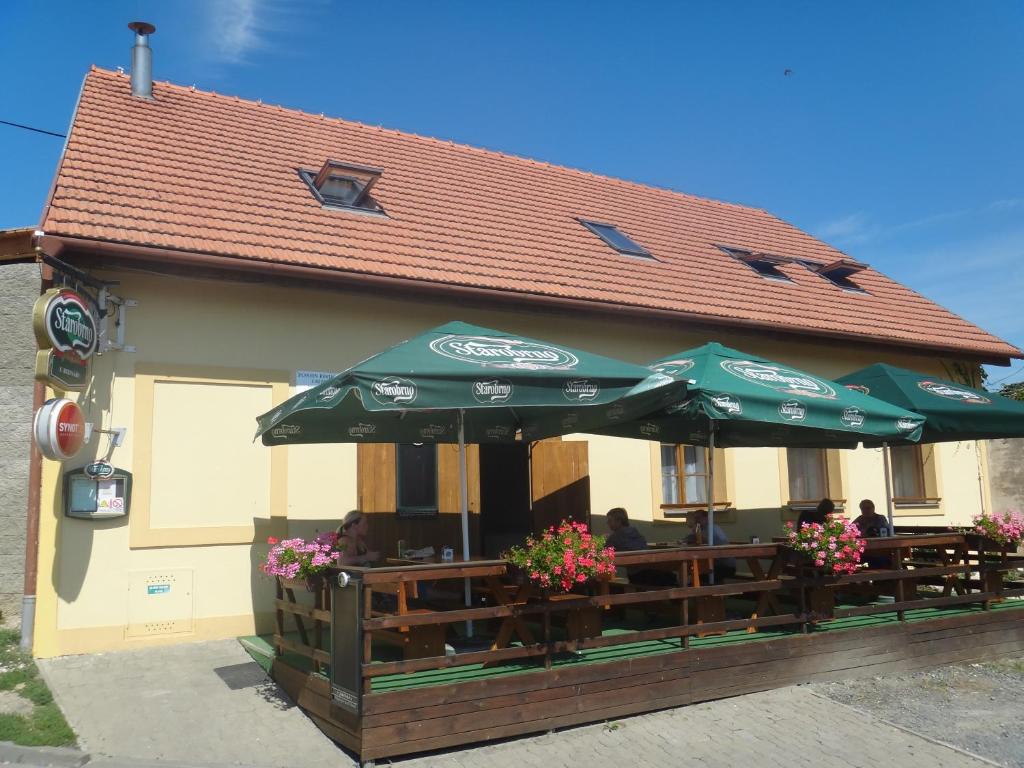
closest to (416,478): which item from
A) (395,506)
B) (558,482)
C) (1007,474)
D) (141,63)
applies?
(395,506)

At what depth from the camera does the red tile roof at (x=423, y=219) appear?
29.5ft

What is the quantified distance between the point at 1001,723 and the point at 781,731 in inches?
69.1

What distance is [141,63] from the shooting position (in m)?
11.6

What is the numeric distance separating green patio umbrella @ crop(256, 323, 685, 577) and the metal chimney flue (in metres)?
6.78

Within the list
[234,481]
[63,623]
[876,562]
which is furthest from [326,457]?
[876,562]

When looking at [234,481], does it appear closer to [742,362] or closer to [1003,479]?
[742,362]

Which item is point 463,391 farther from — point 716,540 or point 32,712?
point 716,540

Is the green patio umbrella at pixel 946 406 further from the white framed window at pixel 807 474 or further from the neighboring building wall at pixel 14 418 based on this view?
the neighboring building wall at pixel 14 418

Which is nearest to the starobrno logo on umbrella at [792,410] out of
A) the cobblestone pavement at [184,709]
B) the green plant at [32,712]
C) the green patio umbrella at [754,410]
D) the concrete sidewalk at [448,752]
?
the green patio umbrella at [754,410]

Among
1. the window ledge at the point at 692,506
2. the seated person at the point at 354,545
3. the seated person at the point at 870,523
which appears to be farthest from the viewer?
the window ledge at the point at 692,506

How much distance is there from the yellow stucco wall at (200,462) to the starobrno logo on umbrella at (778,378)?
3.35 m

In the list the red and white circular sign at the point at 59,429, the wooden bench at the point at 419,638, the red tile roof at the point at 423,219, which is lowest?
the wooden bench at the point at 419,638

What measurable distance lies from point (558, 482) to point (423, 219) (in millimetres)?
3853

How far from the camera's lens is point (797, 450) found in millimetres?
12508
